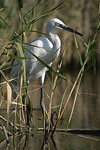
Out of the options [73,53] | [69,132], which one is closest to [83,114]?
[69,132]

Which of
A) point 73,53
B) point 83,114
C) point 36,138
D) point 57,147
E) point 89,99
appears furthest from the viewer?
point 73,53

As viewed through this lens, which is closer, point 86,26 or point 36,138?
point 36,138

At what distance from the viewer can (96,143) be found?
182 inches

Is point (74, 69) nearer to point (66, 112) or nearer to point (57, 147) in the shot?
point (66, 112)

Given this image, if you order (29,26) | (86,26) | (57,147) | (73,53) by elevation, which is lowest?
(57,147)

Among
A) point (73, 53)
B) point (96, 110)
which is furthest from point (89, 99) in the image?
point (73, 53)

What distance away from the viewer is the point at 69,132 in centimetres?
520

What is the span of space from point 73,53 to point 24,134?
8.08 metres

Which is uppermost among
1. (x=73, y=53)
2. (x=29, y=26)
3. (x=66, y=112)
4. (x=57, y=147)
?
(x=73, y=53)

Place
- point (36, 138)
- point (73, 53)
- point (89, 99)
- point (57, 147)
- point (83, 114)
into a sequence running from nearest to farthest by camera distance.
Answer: point (57, 147)
point (36, 138)
point (83, 114)
point (89, 99)
point (73, 53)

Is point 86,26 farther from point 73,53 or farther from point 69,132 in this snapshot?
point 69,132

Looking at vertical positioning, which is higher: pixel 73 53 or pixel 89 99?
pixel 73 53

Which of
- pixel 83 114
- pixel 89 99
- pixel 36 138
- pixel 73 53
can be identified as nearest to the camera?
pixel 36 138

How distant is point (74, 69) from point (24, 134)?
8.47 metres
